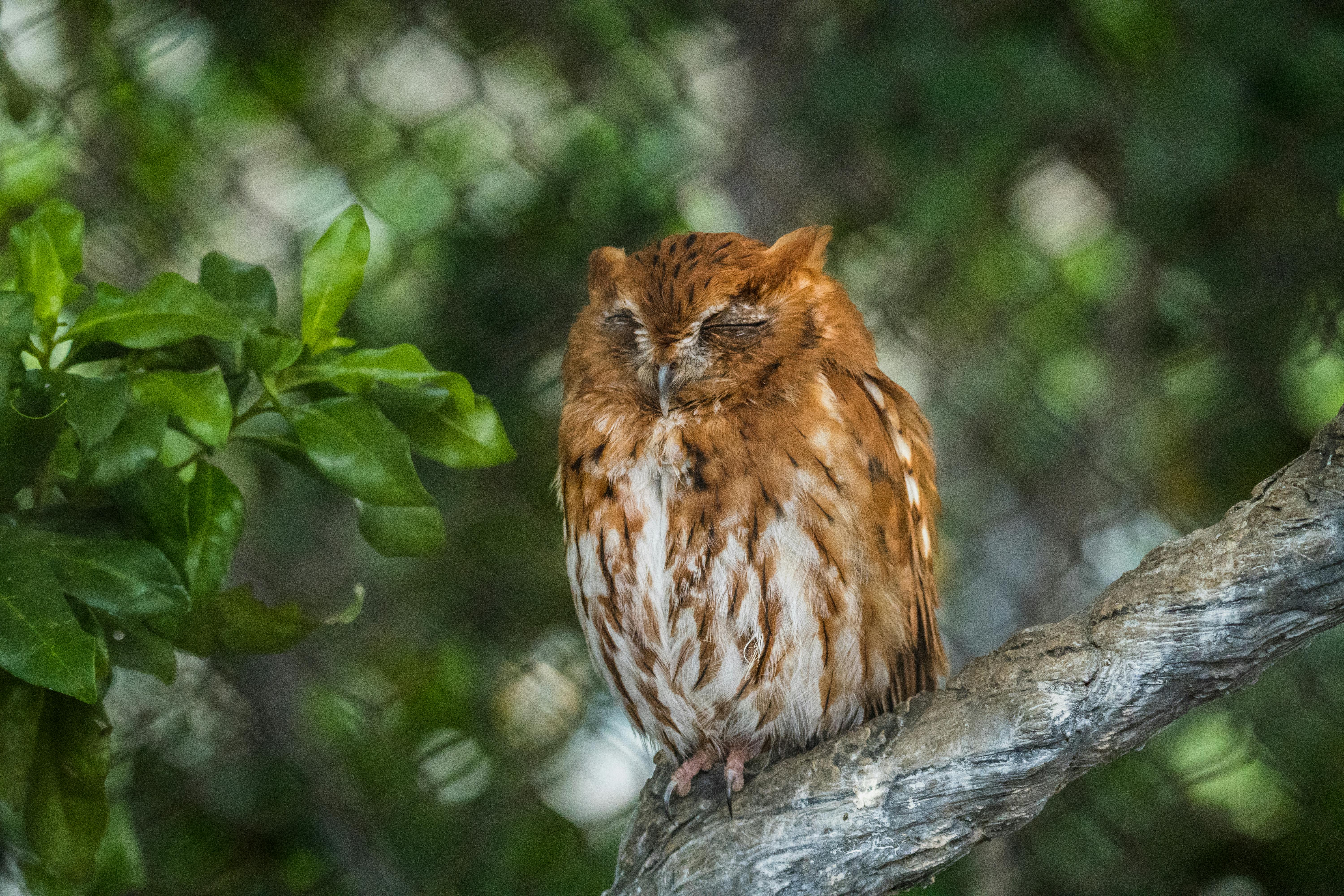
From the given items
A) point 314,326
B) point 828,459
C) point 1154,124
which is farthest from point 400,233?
point 1154,124

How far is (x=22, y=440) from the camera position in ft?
2.19

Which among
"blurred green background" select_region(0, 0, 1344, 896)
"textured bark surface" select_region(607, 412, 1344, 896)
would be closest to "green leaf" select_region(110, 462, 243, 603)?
"textured bark surface" select_region(607, 412, 1344, 896)

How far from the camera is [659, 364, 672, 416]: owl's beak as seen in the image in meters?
0.99

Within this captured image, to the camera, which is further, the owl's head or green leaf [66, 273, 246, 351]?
the owl's head

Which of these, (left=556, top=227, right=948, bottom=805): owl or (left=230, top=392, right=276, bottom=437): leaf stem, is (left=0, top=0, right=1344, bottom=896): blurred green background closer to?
(left=556, top=227, right=948, bottom=805): owl

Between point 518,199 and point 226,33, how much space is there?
1.65 feet

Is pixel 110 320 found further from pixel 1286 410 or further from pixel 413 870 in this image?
pixel 1286 410

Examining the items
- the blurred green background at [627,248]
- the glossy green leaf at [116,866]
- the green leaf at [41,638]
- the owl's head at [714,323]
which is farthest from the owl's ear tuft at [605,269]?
the glossy green leaf at [116,866]

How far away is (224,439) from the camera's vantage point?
0.73 meters

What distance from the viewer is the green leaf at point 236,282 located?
2.85ft

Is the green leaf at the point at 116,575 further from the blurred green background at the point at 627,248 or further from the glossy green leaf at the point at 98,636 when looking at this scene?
the blurred green background at the point at 627,248

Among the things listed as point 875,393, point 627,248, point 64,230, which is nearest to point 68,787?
point 64,230

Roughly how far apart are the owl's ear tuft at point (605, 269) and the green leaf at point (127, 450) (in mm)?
468

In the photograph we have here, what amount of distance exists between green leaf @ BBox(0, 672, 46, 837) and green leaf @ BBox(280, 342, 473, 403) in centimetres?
28
